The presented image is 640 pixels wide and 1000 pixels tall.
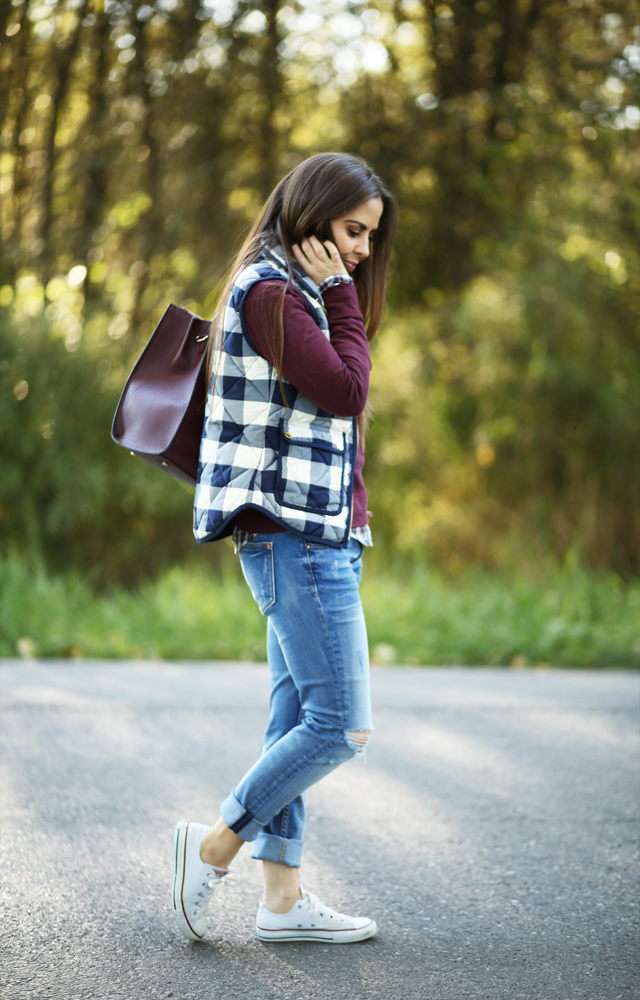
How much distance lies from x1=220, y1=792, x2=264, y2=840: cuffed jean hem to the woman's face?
145cm

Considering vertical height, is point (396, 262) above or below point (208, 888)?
above

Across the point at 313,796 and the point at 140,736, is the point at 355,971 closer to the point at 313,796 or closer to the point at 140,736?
the point at 313,796

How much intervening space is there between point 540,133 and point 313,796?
6.39 meters

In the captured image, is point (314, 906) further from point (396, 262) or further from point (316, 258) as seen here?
point (396, 262)

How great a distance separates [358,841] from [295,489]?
1.49m

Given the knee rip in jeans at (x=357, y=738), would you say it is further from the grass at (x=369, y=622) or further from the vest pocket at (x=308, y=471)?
the grass at (x=369, y=622)

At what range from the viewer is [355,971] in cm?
231

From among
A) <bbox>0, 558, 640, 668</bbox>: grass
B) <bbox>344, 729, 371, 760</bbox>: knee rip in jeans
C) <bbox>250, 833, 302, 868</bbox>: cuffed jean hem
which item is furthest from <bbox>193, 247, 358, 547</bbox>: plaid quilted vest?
<bbox>0, 558, 640, 668</bbox>: grass

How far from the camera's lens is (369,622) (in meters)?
6.42

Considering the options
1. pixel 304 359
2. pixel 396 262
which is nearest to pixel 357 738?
pixel 304 359

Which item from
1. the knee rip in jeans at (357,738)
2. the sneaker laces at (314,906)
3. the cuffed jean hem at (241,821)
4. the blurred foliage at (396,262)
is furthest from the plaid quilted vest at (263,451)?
the blurred foliage at (396,262)

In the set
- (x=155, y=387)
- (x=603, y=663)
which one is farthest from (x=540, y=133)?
(x=155, y=387)

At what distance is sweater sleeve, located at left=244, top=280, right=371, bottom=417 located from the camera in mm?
2211

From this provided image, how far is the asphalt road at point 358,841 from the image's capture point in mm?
2281
